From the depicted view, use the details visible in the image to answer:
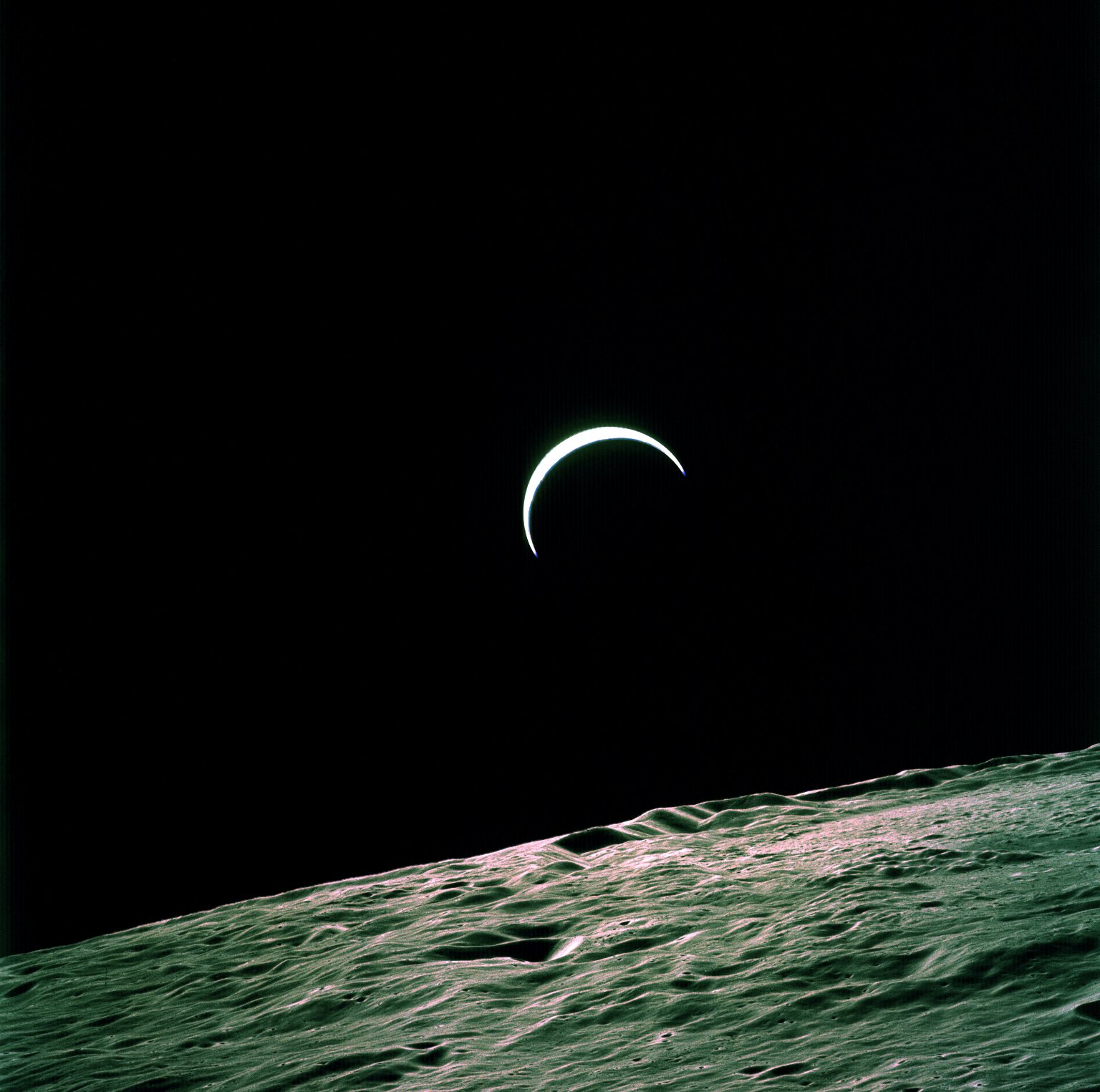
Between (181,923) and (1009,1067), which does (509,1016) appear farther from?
(181,923)

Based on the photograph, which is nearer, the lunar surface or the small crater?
the lunar surface

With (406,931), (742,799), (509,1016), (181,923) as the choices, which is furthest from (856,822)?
(181,923)

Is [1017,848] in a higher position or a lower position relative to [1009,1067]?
lower

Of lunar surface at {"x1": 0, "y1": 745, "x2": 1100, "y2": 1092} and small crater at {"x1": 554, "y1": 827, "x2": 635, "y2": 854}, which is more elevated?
lunar surface at {"x1": 0, "y1": 745, "x2": 1100, "y2": 1092}

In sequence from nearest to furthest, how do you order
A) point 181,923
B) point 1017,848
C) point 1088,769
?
point 1017,848 → point 181,923 → point 1088,769

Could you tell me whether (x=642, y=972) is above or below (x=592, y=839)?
above

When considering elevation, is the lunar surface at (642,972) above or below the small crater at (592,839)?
above

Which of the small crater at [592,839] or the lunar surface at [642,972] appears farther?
the small crater at [592,839]

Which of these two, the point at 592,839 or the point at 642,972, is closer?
the point at 642,972
